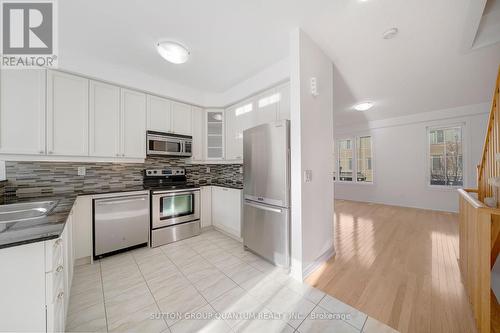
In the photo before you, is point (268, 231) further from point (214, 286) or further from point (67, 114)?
point (67, 114)

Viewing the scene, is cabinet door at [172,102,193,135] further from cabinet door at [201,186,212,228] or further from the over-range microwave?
cabinet door at [201,186,212,228]

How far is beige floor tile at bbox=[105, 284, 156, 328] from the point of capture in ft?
4.85

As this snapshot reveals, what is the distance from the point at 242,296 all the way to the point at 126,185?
2.57 meters

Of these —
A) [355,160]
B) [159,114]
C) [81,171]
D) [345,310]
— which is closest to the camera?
[345,310]

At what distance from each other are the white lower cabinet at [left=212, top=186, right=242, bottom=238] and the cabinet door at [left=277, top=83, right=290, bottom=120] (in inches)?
53.6

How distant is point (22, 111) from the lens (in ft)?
6.70

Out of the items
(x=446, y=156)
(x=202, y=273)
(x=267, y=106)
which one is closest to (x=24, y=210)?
(x=202, y=273)

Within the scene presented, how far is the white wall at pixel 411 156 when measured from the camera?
13.7ft

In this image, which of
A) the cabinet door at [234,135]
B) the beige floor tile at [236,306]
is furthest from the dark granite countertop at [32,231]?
the cabinet door at [234,135]

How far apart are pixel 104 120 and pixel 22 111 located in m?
0.74

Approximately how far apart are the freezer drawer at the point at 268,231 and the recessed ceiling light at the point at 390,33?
233 cm

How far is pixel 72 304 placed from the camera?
159cm

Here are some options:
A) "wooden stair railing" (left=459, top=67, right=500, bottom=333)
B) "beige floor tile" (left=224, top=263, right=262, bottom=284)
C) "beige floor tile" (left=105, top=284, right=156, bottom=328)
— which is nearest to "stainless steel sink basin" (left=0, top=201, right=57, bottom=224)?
"beige floor tile" (left=105, top=284, right=156, bottom=328)

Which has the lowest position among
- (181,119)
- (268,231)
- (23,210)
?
(268,231)
